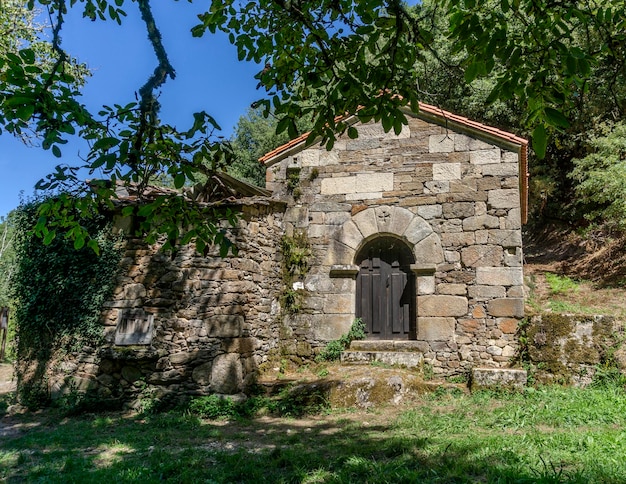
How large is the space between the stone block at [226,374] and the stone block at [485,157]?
16.0 feet

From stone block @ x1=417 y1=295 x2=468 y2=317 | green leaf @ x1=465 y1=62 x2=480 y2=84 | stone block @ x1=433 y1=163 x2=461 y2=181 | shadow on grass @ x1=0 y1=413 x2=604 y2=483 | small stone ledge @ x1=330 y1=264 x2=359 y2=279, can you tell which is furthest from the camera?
small stone ledge @ x1=330 y1=264 x2=359 y2=279

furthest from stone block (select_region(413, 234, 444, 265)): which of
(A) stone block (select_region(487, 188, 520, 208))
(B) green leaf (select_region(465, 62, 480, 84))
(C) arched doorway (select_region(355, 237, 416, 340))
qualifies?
(B) green leaf (select_region(465, 62, 480, 84))

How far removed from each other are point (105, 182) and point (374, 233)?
5572 mm

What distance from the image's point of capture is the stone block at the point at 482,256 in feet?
24.0

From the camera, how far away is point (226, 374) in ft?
21.6

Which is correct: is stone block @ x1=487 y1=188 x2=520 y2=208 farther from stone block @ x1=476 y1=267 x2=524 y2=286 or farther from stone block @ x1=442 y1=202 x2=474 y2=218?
stone block @ x1=476 y1=267 x2=524 y2=286

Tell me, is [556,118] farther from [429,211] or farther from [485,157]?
[485,157]

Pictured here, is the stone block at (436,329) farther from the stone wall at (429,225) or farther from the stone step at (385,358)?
the stone step at (385,358)

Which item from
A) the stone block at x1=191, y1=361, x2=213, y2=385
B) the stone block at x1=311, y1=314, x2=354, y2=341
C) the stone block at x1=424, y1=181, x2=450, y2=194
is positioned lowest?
the stone block at x1=191, y1=361, x2=213, y2=385

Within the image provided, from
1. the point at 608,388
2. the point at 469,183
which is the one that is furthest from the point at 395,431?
the point at 469,183

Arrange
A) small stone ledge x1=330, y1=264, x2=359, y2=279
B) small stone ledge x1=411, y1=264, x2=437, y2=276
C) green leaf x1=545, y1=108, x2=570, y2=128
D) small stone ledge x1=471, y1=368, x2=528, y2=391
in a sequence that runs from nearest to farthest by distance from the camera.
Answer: green leaf x1=545, y1=108, x2=570, y2=128 < small stone ledge x1=471, y1=368, x2=528, y2=391 < small stone ledge x1=411, y1=264, x2=437, y2=276 < small stone ledge x1=330, y1=264, x2=359, y2=279

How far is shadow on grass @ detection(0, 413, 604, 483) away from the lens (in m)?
3.58

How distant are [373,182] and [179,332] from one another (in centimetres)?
396

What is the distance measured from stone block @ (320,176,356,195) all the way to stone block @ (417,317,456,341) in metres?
2.50
